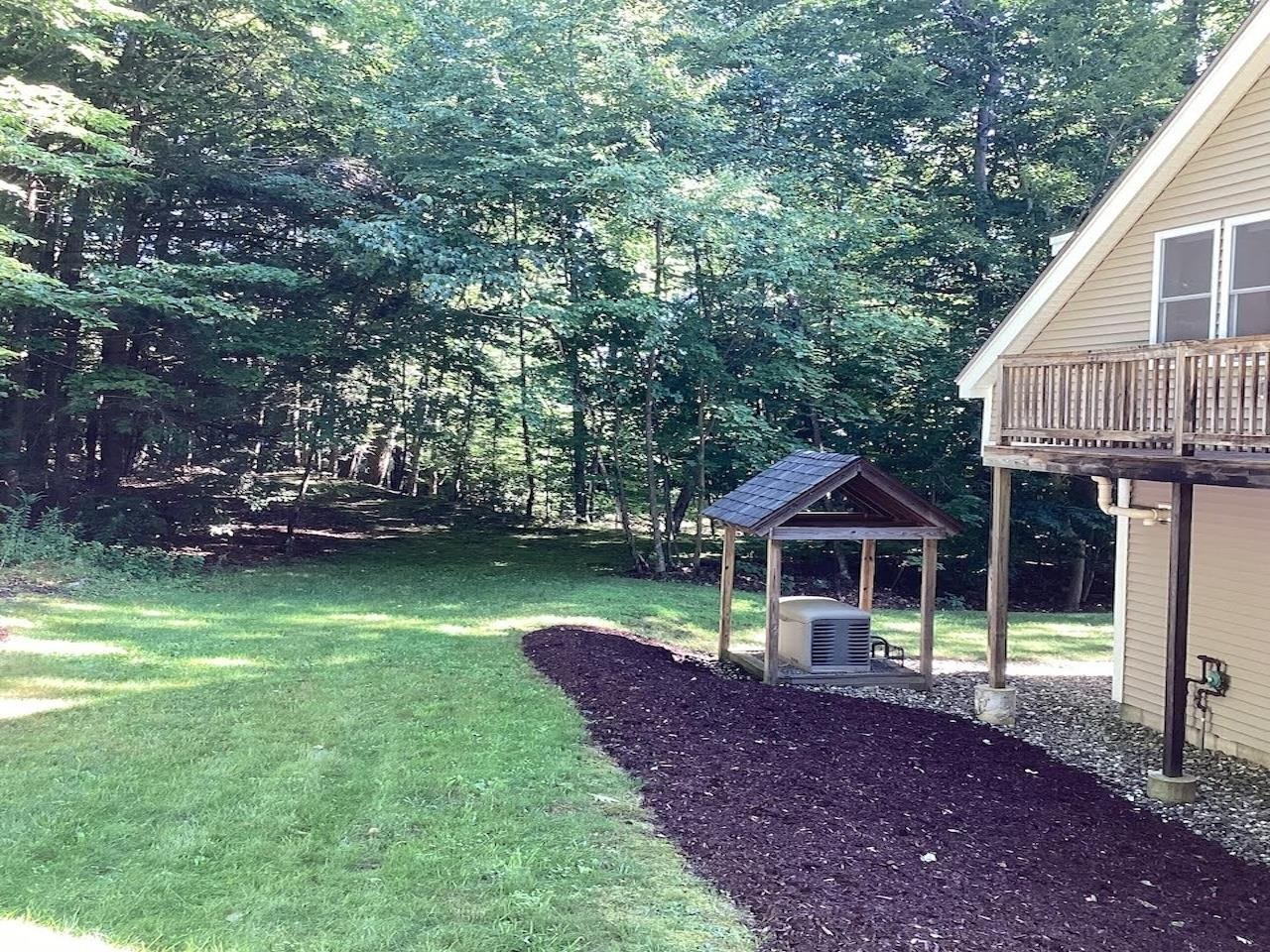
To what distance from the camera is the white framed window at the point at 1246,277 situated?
26.7ft

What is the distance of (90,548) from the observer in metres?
15.4

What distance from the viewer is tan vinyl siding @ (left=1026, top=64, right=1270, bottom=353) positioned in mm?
8000

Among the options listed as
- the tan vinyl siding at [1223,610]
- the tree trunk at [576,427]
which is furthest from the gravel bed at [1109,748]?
the tree trunk at [576,427]

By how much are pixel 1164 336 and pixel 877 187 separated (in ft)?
44.0

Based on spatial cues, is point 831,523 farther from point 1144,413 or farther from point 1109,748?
point 1144,413

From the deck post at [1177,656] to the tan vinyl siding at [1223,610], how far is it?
151cm

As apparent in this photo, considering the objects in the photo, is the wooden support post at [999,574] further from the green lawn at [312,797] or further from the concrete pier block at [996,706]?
the green lawn at [312,797]

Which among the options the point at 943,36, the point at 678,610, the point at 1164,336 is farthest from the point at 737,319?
the point at 1164,336

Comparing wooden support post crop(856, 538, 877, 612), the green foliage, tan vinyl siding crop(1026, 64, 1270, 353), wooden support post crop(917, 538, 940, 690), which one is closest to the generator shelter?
wooden support post crop(917, 538, 940, 690)

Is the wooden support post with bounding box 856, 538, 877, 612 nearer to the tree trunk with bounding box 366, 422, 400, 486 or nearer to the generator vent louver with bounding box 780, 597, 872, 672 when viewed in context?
the generator vent louver with bounding box 780, 597, 872, 672

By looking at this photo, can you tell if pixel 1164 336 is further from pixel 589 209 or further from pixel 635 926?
pixel 589 209

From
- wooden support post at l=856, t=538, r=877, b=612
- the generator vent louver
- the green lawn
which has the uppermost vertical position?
wooden support post at l=856, t=538, r=877, b=612

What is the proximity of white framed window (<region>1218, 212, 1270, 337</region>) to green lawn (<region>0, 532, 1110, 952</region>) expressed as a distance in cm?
668

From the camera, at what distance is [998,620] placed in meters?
9.35
